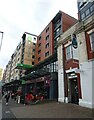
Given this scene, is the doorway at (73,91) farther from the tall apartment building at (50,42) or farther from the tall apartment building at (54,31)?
the tall apartment building at (54,31)

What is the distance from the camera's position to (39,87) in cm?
2780

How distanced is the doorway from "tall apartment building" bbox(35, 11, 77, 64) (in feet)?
78.6

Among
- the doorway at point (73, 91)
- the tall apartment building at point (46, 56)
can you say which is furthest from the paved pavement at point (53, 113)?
the tall apartment building at point (46, 56)

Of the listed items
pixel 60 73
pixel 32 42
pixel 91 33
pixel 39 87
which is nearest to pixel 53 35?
pixel 32 42

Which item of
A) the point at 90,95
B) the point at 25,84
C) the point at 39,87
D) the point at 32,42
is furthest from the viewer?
the point at 32,42

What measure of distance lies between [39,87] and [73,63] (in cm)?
1336

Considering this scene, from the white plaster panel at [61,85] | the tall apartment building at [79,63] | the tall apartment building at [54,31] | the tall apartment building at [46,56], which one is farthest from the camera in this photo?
the tall apartment building at [54,31]

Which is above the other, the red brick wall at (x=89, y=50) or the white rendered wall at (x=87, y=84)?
the red brick wall at (x=89, y=50)

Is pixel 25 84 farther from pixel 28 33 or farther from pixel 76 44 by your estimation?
pixel 28 33

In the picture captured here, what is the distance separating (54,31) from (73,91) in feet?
101

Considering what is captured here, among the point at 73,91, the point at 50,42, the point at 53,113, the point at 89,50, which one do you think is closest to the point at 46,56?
the point at 50,42

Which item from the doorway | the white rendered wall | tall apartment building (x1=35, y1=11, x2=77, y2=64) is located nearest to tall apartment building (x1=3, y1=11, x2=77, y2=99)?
tall apartment building (x1=35, y1=11, x2=77, y2=64)

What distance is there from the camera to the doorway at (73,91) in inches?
639

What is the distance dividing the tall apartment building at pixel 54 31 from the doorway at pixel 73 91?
78.6 feet
